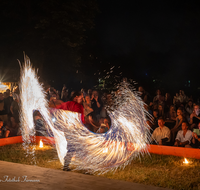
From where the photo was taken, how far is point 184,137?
8070 millimetres

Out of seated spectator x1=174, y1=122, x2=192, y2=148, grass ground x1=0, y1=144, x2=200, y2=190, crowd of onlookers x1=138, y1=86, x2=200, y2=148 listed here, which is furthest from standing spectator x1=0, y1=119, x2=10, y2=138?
seated spectator x1=174, y1=122, x2=192, y2=148

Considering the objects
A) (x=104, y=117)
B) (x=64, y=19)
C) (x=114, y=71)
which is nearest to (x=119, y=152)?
(x=104, y=117)

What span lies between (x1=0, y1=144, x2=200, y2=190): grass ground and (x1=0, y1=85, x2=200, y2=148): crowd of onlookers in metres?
0.89

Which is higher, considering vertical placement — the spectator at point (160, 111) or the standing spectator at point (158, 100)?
the standing spectator at point (158, 100)

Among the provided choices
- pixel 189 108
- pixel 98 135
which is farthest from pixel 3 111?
pixel 189 108

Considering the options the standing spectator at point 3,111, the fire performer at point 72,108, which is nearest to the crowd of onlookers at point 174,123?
the fire performer at point 72,108

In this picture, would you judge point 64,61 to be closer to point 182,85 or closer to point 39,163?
point 182,85

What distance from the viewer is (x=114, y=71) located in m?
26.0

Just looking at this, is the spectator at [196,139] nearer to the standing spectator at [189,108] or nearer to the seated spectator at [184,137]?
the seated spectator at [184,137]

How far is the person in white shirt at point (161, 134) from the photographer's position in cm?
841

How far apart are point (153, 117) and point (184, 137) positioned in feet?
4.35

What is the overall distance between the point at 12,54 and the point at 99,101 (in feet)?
39.9

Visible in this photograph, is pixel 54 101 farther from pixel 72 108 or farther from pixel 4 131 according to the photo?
pixel 72 108

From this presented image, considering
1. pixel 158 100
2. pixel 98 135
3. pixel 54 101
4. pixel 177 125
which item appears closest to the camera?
pixel 98 135
